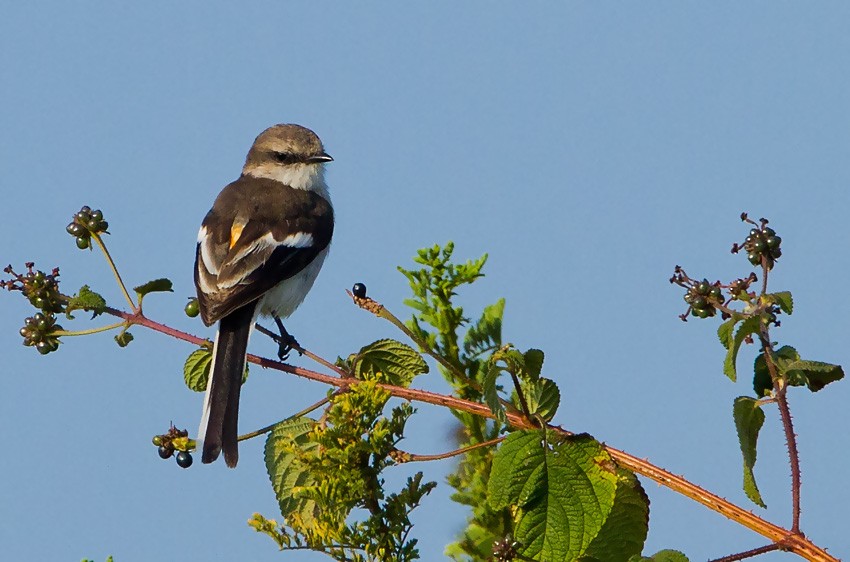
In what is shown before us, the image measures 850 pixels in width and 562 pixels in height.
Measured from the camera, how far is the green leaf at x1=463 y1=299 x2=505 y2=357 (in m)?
3.88

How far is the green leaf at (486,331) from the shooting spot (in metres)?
3.88

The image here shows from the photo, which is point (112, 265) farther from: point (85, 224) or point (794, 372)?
point (794, 372)

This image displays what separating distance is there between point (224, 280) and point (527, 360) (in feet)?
11.2

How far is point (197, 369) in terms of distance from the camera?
4.61 m

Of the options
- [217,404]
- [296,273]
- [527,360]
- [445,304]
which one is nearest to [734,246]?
[527,360]

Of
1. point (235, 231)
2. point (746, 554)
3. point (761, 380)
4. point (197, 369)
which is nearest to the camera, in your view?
point (746, 554)

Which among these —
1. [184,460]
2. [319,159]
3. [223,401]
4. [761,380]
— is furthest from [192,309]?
[761,380]

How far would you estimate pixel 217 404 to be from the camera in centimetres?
485

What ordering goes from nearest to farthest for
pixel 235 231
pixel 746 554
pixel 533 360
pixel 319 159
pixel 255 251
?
1. pixel 746 554
2. pixel 533 360
3. pixel 255 251
4. pixel 235 231
5. pixel 319 159

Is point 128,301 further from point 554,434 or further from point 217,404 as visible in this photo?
point 554,434

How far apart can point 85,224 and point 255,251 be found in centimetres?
204

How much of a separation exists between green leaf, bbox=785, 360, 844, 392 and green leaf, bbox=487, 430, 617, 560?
2.02ft

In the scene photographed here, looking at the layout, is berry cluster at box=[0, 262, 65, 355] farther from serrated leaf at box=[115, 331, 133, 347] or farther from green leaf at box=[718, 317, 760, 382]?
green leaf at box=[718, 317, 760, 382]

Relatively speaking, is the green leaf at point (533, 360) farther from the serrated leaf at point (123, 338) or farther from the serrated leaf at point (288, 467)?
the serrated leaf at point (123, 338)
